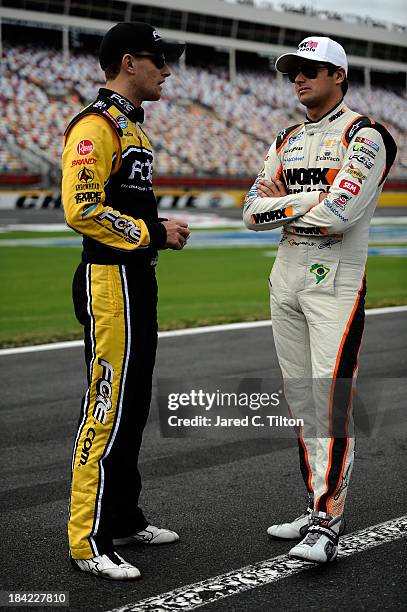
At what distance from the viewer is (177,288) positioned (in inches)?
480

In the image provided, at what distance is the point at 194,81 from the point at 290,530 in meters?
46.4

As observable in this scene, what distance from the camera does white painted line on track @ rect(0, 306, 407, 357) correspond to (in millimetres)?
7799

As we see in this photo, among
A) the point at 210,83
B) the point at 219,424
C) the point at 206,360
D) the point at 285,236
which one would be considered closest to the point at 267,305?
the point at 206,360

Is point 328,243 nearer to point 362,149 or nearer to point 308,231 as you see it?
point 308,231

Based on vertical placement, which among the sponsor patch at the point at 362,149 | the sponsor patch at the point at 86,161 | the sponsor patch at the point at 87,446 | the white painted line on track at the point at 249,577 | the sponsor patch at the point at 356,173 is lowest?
the white painted line on track at the point at 249,577

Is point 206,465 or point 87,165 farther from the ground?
point 87,165

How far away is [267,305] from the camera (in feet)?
34.8

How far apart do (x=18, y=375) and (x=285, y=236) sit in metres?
3.71

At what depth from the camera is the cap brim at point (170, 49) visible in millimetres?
Result: 3393

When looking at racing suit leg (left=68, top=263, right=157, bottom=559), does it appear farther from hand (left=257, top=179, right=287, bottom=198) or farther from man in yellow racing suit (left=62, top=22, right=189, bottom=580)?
hand (left=257, top=179, right=287, bottom=198)

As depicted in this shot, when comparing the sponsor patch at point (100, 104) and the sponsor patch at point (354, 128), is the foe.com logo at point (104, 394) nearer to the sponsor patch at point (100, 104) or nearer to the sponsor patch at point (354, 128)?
the sponsor patch at point (100, 104)

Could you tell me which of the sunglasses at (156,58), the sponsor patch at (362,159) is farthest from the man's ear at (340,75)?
the sunglasses at (156,58)

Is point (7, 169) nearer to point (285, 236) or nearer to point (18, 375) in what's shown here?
point (18, 375)

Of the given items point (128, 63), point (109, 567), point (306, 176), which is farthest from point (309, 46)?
point (109, 567)
